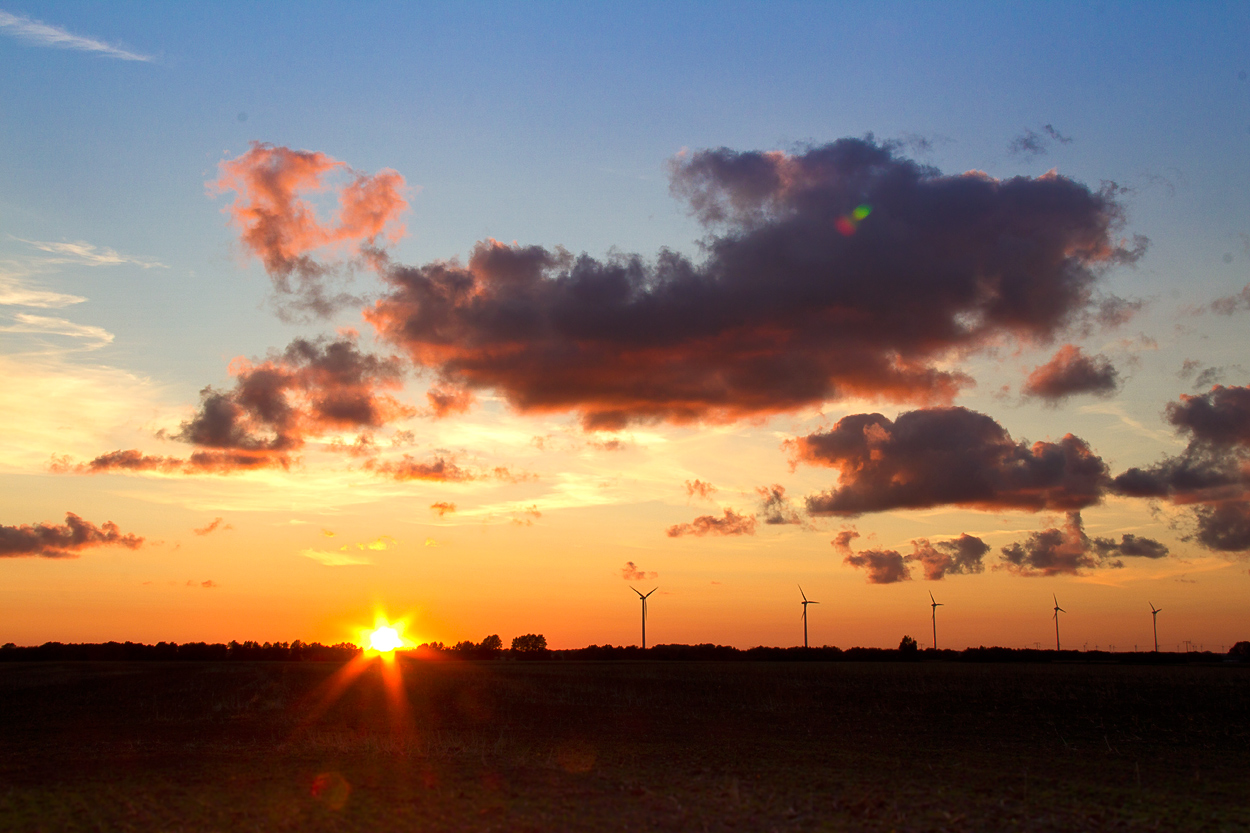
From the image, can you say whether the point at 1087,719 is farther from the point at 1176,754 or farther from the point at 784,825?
the point at 784,825

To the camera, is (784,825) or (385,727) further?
(385,727)

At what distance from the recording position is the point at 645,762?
3369cm

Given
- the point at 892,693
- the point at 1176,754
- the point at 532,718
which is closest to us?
the point at 1176,754

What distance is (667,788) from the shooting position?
91.7 ft

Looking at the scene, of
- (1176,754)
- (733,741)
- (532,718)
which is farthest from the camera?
(532,718)

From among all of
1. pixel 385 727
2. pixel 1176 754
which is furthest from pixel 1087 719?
pixel 385 727

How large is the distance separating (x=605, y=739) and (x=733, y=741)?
19.2ft

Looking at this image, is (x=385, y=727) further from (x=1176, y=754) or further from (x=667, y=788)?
(x=1176, y=754)

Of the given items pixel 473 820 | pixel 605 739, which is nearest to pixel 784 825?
pixel 473 820

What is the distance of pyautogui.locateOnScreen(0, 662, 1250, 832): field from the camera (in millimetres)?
24203

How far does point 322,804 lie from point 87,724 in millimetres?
35054

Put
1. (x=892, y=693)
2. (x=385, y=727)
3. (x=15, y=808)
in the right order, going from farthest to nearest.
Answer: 1. (x=892, y=693)
2. (x=385, y=727)
3. (x=15, y=808)

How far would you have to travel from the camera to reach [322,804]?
83.3 ft

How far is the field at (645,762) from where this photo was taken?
2420cm
